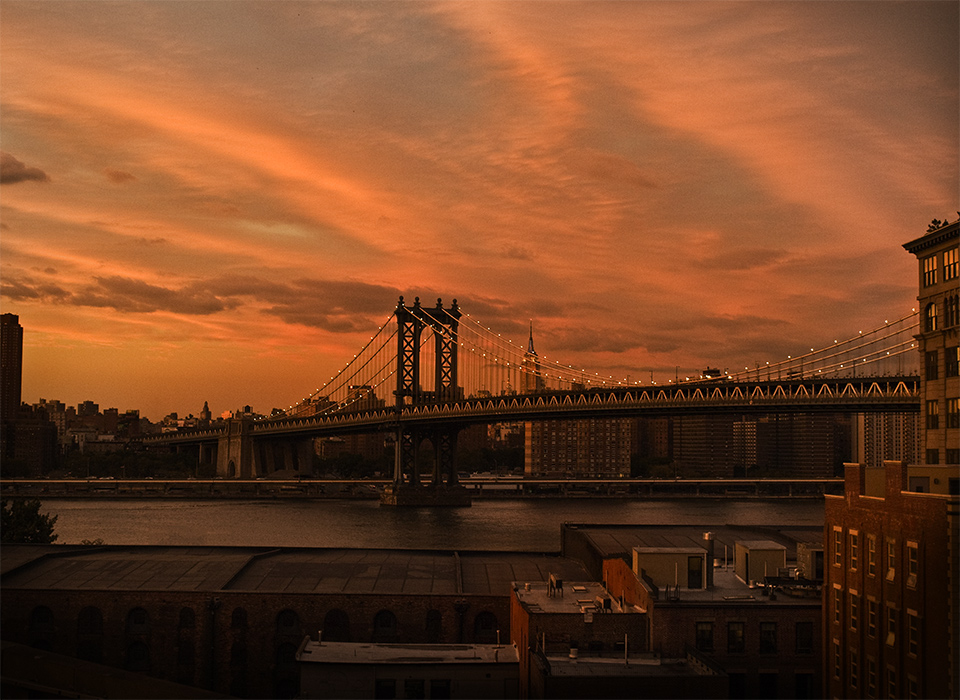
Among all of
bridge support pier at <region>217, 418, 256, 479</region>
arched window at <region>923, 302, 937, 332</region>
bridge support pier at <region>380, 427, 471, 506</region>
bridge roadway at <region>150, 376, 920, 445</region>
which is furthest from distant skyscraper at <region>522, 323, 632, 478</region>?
arched window at <region>923, 302, 937, 332</region>

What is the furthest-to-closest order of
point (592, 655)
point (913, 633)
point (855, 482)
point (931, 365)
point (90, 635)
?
point (90, 635), point (931, 365), point (592, 655), point (855, 482), point (913, 633)

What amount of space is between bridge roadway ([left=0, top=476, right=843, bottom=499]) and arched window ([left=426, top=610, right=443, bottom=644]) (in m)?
69.9

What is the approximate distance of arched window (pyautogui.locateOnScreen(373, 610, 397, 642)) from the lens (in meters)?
25.4

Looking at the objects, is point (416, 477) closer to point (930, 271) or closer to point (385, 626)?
point (385, 626)

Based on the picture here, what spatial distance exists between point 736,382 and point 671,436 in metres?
117

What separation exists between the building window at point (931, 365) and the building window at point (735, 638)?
18.0 feet

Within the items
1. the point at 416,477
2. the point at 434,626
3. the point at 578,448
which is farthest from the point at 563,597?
the point at 578,448

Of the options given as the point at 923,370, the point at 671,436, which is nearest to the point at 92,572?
the point at 923,370

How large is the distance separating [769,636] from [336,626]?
9.80 m

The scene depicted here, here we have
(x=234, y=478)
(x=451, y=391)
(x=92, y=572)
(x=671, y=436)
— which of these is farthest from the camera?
(x=671, y=436)

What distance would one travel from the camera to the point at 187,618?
25406mm

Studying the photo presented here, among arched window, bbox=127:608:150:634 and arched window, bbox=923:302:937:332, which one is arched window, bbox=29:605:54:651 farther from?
arched window, bbox=923:302:937:332

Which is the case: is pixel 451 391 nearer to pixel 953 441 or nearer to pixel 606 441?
pixel 606 441

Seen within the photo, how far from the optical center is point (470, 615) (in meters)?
25.6
